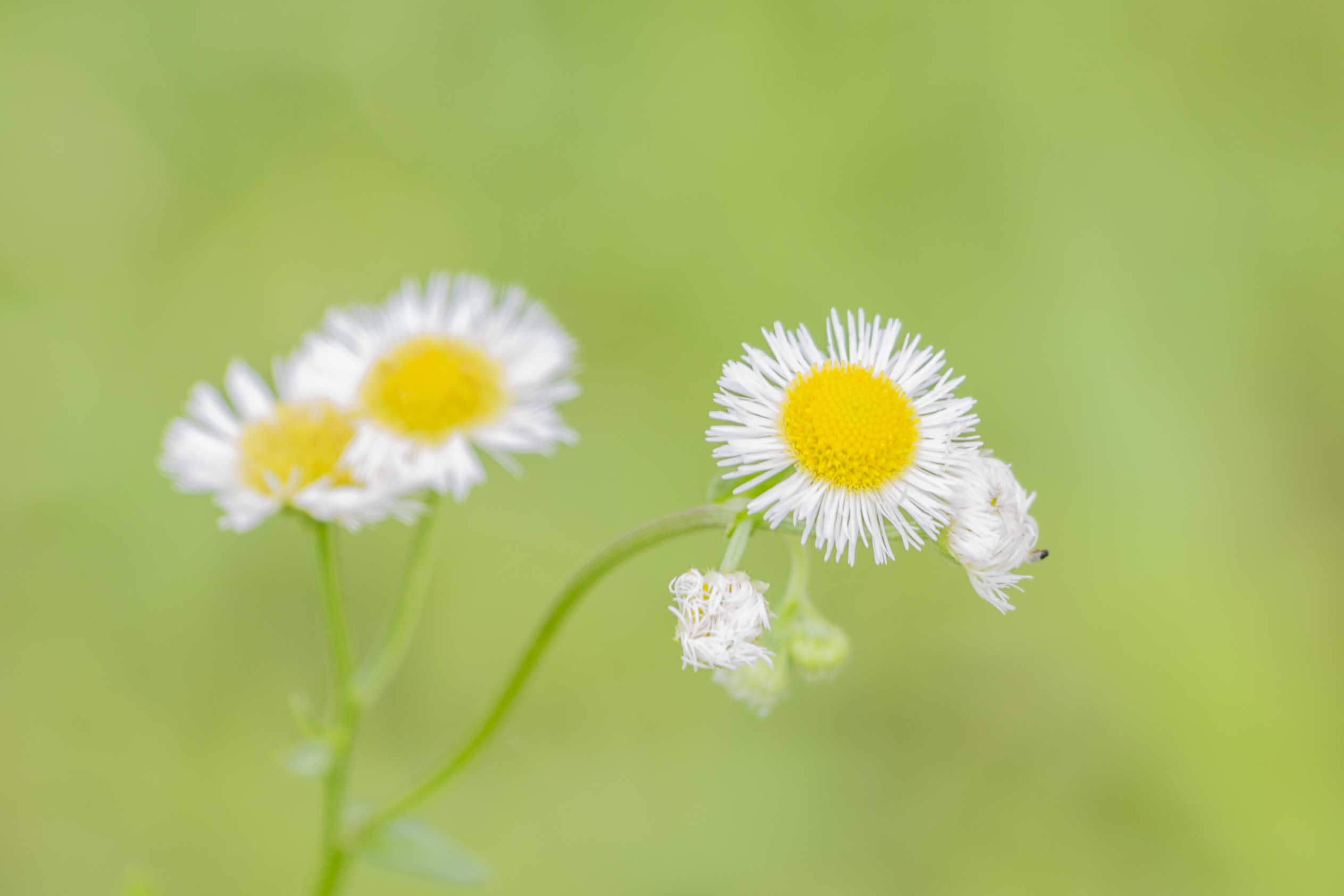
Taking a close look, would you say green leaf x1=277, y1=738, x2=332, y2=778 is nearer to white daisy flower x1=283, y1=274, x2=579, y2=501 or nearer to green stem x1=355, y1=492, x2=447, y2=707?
green stem x1=355, y1=492, x2=447, y2=707

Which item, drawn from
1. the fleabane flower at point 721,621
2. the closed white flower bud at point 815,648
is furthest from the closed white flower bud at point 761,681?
the fleabane flower at point 721,621

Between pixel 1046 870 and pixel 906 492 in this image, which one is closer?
pixel 906 492

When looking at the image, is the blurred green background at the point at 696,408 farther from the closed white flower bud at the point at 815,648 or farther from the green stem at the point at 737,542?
the green stem at the point at 737,542

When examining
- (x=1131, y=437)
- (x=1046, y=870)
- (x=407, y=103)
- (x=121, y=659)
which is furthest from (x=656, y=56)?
(x=1046, y=870)

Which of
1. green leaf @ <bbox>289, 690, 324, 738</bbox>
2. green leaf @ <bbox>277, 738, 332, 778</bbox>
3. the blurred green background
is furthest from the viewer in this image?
the blurred green background

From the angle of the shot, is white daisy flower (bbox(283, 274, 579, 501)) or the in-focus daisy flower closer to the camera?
the in-focus daisy flower

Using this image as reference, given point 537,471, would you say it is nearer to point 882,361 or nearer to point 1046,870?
point 1046,870

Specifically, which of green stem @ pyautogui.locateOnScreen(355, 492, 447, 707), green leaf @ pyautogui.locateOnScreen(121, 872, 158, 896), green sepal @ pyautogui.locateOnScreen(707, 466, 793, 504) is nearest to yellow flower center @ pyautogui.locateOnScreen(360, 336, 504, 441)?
green stem @ pyautogui.locateOnScreen(355, 492, 447, 707)
